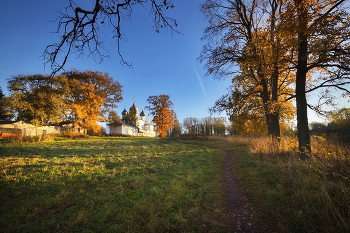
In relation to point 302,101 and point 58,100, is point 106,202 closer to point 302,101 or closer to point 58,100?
point 302,101

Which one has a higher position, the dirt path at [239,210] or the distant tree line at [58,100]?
the distant tree line at [58,100]

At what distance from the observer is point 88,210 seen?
3.24 m

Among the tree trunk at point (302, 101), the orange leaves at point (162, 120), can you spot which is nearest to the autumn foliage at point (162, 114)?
the orange leaves at point (162, 120)

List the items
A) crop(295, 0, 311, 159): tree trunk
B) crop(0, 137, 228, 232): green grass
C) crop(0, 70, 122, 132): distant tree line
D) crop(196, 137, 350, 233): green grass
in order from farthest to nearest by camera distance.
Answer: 1. crop(0, 70, 122, 132): distant tree line
2. crop(295, 0, 311, 159): tree trunk
3. crop(0, 137, 228, 232): green grass
4. crop(196, 137, 350, 233): green grass

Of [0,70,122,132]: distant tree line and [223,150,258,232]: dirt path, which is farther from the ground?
[0,70,122,132]: distant tree line

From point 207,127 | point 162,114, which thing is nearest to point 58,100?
point 162,114

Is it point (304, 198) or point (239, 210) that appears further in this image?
point (239, 210)

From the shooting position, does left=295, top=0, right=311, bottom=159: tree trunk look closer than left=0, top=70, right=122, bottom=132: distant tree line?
Yes

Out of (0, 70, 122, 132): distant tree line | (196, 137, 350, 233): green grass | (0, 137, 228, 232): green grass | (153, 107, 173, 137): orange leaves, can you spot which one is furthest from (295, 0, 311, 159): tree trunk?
(153, 107, 173, 137): orange leaves

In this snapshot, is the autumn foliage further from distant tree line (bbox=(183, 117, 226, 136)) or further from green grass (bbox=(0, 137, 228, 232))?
green grass (bbox=(0, 137, 228, 232))

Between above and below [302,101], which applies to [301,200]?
below

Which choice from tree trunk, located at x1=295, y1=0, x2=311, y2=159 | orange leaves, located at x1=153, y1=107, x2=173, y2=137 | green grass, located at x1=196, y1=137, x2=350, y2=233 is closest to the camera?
green grass, located at x1=196, y1=137, x2=350, y2=233

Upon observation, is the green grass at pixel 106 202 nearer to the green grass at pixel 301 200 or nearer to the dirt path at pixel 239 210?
the dirt path at pixel 239 210

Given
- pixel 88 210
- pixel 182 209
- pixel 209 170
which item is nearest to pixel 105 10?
pixel 88 210
